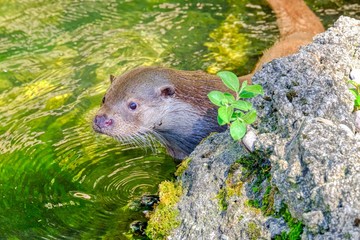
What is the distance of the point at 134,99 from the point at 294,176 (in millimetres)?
1666

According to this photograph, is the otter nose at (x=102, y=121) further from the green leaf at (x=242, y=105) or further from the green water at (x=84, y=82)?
the green leaf at (x=242, y=105)

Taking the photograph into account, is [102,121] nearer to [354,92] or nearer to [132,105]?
[132,105]

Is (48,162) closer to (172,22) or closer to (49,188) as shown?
(49,188)

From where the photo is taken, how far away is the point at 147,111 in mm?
4230

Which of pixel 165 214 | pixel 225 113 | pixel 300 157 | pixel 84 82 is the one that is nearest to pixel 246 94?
pixel 225 113

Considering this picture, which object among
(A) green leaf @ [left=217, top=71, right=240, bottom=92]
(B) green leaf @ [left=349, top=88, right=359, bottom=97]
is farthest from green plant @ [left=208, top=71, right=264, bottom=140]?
(B) green leaf @ [left=349, top=88, right=359, bottom=97]

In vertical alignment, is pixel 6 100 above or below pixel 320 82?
below

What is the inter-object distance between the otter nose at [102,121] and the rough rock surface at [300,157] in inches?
33.8

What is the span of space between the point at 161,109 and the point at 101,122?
1.27ft

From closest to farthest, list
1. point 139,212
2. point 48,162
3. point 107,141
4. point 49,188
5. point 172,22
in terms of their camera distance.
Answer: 1. point 139,212
2. point 49,188
3. point 48,162
4. point 107,141
5. point 172,22

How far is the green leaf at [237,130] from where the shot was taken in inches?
113

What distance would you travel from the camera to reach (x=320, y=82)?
3115 millimetres

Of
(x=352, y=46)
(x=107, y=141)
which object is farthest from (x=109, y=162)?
(x=352, y=46)

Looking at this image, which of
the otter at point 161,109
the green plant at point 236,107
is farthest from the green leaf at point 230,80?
the otter at point 161,109
